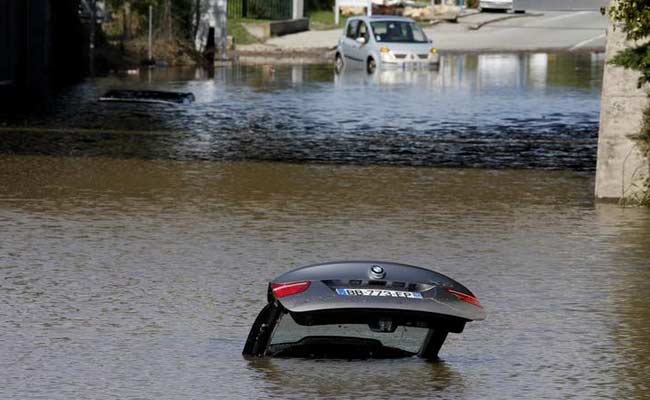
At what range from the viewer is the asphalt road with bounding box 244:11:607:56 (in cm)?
5338

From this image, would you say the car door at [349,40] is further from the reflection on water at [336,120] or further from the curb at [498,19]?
the curb at [498,19]

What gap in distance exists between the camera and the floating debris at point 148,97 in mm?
30688

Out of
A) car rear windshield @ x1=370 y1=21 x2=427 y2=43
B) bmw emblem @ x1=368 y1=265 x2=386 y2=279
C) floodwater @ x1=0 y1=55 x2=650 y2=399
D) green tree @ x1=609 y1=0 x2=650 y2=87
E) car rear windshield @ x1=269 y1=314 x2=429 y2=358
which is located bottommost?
floodwater @ x1=0 y1=55 x2=650 y2=399

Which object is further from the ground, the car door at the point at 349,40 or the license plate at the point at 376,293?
the license plate at the point at 376,293

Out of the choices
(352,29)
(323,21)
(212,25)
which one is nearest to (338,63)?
(352,29)

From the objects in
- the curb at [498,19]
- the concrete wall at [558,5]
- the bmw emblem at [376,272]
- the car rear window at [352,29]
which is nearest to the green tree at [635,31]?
the concrete wall at [558,5]

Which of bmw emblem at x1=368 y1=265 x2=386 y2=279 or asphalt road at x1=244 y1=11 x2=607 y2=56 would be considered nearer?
bmw emblem at x1=368 y1=265 x2=386 y2=279

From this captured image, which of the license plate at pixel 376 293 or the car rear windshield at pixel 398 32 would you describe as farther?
the car rear windshield at pixel 398 32

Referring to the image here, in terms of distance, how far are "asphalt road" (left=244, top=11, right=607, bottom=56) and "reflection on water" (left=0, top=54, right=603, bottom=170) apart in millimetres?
11872

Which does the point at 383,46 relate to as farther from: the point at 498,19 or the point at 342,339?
the point at 342,339

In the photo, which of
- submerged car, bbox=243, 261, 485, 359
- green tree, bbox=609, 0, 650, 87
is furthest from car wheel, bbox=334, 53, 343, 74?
submerged car, bbox=243, 261, 485, 359

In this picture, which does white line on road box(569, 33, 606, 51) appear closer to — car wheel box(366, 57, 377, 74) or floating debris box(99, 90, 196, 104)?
car wheel box(366, 57, 377, 74)

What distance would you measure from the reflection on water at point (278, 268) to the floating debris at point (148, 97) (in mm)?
9205

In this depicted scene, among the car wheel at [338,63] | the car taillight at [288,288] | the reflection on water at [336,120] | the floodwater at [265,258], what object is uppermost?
the car taillight at [288,288]
